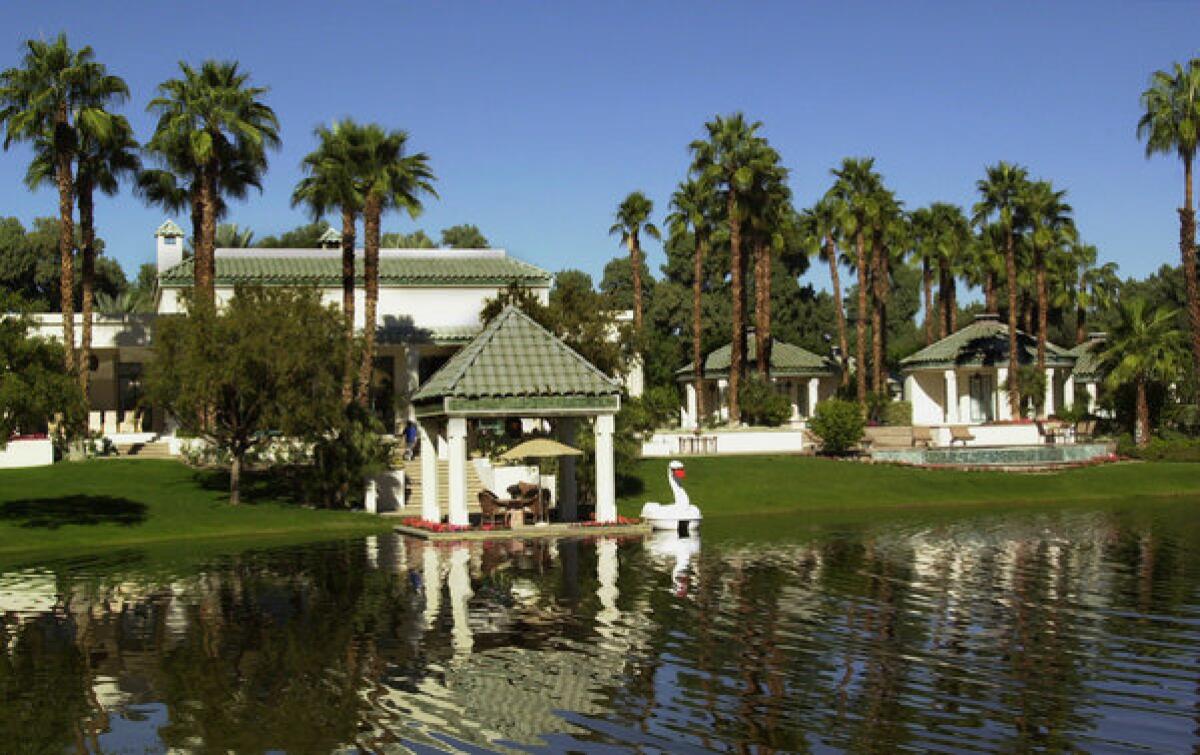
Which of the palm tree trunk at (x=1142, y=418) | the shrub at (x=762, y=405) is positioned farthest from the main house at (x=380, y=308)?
the palm tree trunk at (x=1142, y=418)

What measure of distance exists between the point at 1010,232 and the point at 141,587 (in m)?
48.5

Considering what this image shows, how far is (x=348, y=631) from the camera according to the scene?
19.1 metres

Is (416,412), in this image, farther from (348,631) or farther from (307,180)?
(348,631)

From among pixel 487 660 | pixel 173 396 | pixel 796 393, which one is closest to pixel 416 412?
pixel 173 396

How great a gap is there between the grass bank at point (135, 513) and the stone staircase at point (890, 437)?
27543 millimetres

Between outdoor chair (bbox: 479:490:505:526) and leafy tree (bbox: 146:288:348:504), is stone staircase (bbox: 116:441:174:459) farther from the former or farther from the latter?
outdoor chair (bbox: 479:490:505:526)

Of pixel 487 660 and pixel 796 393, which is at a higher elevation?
pixel 796 393

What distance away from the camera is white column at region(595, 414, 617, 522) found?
36562 mm

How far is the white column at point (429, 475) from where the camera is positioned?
37719mm

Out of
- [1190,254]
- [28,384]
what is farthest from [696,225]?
[28,384]

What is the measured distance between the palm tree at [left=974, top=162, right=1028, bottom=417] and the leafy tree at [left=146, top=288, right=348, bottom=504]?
3519 centimetres

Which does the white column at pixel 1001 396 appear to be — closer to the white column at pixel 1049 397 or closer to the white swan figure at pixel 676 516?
the white column at pixel 1049 397

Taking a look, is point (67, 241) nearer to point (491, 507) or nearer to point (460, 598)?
point (491, 507)

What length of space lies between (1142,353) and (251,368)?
3838 centimetres
